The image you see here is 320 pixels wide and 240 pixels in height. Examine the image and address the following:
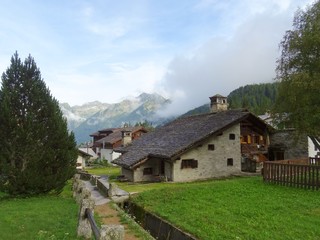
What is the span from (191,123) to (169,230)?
24690 millimetres

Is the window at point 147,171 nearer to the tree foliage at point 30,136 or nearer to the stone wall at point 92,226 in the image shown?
the tree foliage at point 30,136

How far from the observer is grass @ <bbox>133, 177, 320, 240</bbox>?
1135 centimetres

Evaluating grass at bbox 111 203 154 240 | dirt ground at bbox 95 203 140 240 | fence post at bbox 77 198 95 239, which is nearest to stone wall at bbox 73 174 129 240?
fence post at bbox 77 198 95 239

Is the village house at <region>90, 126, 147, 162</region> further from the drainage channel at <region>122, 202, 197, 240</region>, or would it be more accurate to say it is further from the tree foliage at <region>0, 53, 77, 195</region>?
the drainage channel at <region>122, 202, 197, 240</region>

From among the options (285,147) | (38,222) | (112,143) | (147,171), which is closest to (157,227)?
(38,222)

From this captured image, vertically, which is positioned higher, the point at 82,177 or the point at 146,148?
the point at 146,148

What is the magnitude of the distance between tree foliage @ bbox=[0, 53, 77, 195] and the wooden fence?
14269mm

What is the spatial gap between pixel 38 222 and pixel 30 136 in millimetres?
10641

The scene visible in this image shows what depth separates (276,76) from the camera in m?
29.8

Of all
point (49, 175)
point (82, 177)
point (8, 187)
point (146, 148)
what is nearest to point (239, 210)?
point (49, 175)

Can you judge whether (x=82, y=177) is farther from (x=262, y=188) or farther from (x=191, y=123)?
(x=262, y=188)

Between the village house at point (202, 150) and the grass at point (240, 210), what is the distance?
27.4ft

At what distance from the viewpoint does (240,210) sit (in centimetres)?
1469

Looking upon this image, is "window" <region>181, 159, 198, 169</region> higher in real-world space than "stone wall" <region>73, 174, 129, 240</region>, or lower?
higher
